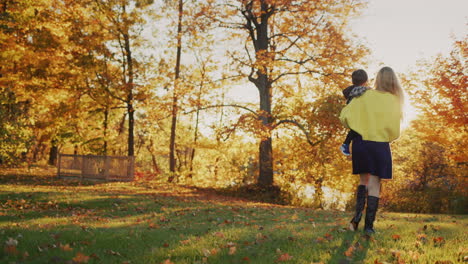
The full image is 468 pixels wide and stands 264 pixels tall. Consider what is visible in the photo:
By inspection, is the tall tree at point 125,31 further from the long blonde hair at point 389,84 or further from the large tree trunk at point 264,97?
the long blonde hair at point 389,84

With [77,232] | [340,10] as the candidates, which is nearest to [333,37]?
[340,10]

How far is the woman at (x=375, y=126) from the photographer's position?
4.49 meters

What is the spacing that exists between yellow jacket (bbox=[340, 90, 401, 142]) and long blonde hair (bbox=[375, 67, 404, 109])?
54 millimetres

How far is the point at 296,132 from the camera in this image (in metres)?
18.7

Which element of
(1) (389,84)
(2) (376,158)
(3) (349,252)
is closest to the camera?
(3) (349,252)

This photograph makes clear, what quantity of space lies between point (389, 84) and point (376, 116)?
43 cm

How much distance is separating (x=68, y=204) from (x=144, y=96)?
10.8 meters

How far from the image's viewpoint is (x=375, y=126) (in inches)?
177

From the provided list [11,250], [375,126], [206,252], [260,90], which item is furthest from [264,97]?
[11,250]

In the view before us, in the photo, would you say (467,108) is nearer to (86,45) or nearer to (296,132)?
(296,132)

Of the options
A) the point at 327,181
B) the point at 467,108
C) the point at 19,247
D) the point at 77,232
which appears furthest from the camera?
the point at 327,181

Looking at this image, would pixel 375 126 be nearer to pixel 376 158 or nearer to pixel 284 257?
pixel 376 158

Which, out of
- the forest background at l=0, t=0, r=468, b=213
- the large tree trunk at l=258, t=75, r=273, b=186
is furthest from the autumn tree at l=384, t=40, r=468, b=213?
the large tree trunk at l=258, t=75, r=273, b=186

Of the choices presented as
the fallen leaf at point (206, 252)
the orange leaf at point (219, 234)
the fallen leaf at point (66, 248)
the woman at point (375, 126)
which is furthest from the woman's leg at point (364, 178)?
the fallen leaf at point (66, 248)
